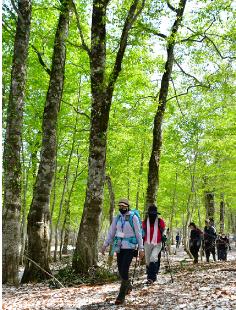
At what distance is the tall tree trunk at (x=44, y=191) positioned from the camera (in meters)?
11.7

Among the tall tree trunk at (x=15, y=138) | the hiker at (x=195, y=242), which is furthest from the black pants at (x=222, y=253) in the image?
the tall tree trunk at (x=15, y=138)

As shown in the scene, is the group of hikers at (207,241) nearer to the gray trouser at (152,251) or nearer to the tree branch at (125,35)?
the gray trouser at (152,251)

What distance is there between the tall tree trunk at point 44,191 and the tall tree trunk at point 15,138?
1.45 m

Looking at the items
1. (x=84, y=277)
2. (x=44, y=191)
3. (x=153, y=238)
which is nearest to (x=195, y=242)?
(x=84, y=277)

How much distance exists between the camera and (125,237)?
24.8 feet

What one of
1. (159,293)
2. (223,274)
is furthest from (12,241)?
(223,274)

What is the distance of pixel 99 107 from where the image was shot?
1212 cm

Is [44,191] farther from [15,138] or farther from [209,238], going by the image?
[209,238]

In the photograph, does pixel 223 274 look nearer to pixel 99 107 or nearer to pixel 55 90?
pixel 99 107

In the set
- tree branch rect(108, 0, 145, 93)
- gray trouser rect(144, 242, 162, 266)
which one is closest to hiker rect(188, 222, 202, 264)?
gray trouser rect(144, 242, 162, 266)

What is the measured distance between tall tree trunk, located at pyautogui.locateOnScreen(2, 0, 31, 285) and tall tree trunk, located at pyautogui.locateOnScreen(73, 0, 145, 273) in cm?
214

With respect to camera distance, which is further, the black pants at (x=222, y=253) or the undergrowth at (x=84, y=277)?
the black pants at (x=222, y=253)

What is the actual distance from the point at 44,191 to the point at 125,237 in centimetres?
511

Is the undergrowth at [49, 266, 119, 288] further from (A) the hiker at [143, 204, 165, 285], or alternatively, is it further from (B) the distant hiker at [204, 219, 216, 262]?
(B) the distant hiker at [204, 219, 216, 262]
